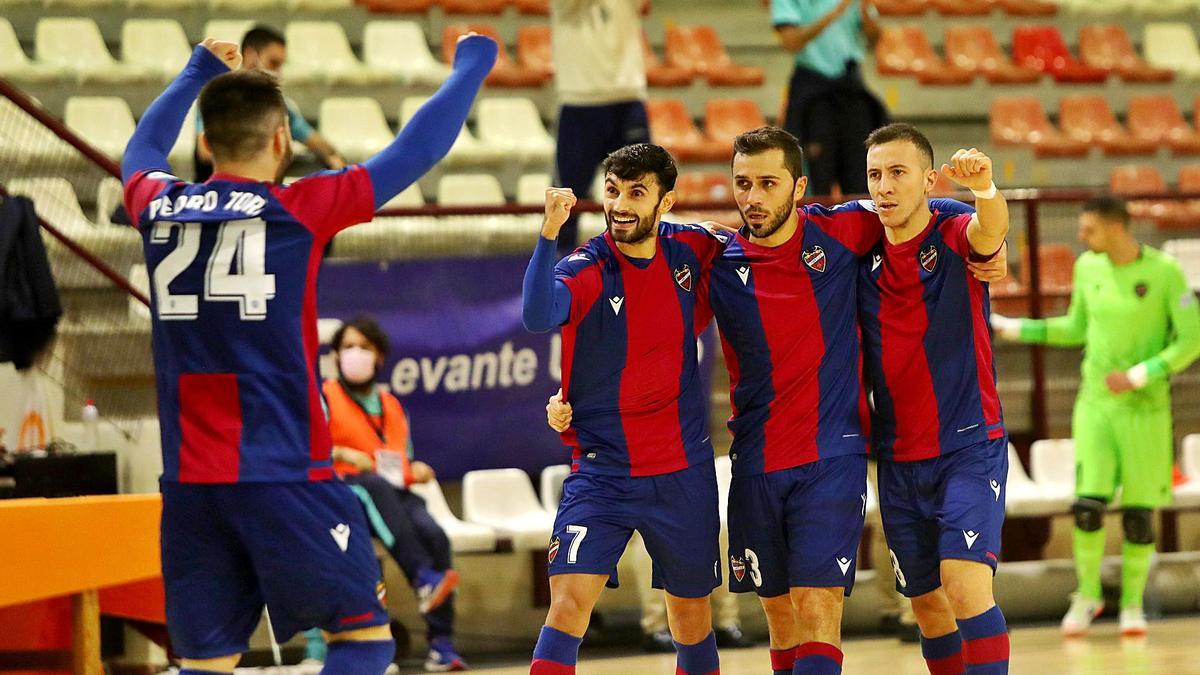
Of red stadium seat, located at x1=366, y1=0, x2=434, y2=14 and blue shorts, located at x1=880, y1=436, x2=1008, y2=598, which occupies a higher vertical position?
red stadium seat, located at x1=366, y1=0, x2=434, y2=14

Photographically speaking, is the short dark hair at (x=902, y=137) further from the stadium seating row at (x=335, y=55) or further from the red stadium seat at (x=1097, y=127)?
the red stadium seat at (x=1097, y=127)

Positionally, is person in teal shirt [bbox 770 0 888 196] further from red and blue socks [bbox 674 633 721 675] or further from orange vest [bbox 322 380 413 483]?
red and blue socks [bbox 674 633 721 675]

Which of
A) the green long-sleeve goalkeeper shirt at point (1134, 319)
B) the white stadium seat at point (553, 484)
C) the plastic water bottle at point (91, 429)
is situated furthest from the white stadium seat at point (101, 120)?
the green long-sleeve goalkeeper shirt at point (1134, 319)

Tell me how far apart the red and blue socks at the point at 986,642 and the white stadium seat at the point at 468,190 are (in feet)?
22.4

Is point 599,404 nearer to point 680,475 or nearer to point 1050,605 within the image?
point 680,475

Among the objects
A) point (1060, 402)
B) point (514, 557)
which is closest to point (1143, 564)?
point (1060, 402)

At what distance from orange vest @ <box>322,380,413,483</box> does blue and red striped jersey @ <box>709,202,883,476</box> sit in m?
3.02

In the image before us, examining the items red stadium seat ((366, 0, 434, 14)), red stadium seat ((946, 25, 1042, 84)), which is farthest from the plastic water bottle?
red stadium seat ((946, 25, 1042, 84))

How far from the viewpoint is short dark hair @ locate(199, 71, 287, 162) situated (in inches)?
153

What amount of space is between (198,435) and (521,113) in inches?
358

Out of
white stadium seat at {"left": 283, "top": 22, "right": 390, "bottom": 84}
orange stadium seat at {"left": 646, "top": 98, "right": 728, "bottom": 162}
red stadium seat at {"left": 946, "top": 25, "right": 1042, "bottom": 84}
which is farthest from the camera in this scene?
red stadium seat at {"left": 946, "top": 25, "right": 1042, "bottom": 84}

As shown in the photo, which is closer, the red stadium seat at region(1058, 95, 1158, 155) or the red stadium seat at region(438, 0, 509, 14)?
the red stadium seat at region(438, 0, 509, 14)

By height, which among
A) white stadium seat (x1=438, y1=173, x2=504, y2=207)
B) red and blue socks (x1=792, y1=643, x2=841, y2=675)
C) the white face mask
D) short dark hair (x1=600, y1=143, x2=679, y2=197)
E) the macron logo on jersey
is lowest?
red and blue socks (x1=792, y1=643, x2=841, y2=675)

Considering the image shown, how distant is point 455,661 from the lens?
7.93 m
